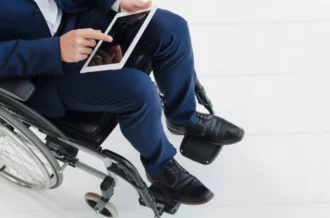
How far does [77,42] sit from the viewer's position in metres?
1.07

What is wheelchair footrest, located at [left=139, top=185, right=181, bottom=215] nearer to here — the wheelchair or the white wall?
the wheelchair

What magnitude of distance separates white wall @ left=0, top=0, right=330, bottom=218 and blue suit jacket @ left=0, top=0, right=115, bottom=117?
1.68 feet

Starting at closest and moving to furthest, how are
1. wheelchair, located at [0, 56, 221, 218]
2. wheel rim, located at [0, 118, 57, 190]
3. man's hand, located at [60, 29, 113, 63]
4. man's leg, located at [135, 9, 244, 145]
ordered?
man's hand, located at [60, 29, 113, 63]
wheelchair, located at [0, 56, 221, 218]
man's leg, located at [135, 9, 244, 145]
wheel rim, located at [0, 118, 57, 190]

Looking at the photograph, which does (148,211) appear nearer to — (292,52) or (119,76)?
(119,76)

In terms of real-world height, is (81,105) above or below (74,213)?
above

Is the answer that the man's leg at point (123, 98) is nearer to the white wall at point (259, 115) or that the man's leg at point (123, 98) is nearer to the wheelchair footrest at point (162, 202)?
the wheelchair footrest at point (162, 202)

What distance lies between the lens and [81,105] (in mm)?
1205

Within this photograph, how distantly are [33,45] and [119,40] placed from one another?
0.87 feet

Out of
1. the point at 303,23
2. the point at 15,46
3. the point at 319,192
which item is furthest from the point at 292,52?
the point at 15,46

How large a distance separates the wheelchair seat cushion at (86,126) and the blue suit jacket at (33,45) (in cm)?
4

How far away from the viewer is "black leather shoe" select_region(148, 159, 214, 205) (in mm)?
1435

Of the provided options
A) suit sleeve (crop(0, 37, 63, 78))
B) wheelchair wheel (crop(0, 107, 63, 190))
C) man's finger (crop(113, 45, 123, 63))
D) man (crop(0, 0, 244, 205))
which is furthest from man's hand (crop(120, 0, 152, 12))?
wheelchair wheel (crop(0, 107, 63, 190))

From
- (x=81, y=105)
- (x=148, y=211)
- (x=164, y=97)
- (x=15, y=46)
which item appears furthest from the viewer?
(x=148, y=211)

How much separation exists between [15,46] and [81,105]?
216mm
